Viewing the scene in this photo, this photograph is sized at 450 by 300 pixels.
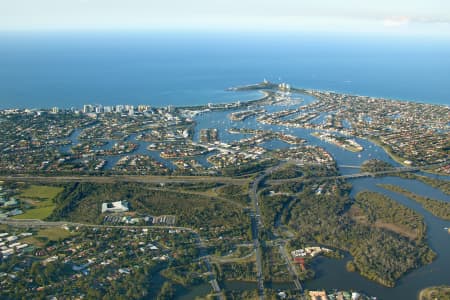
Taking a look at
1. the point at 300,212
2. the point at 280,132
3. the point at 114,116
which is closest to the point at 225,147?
the point at 280,132

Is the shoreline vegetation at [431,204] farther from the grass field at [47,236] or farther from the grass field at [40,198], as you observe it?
the grass field at [40,198]

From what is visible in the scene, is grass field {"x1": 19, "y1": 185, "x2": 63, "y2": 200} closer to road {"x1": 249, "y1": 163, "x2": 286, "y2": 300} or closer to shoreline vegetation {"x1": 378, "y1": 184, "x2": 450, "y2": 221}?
road {"x1": 249, "y1": 163, "x2": 286, "y2": 300}

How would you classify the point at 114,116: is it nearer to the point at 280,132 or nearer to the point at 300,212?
the point at 280,132

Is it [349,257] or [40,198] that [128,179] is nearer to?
[40,198]

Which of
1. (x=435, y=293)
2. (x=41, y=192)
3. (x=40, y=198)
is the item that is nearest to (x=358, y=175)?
(x=435, y=293)

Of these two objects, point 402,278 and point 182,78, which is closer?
point 402,278

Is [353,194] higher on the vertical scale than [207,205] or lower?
higher

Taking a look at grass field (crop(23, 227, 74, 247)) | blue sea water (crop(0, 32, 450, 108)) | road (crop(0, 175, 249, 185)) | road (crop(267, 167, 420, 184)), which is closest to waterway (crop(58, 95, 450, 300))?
road (crop(267, 167, 420, 184))
